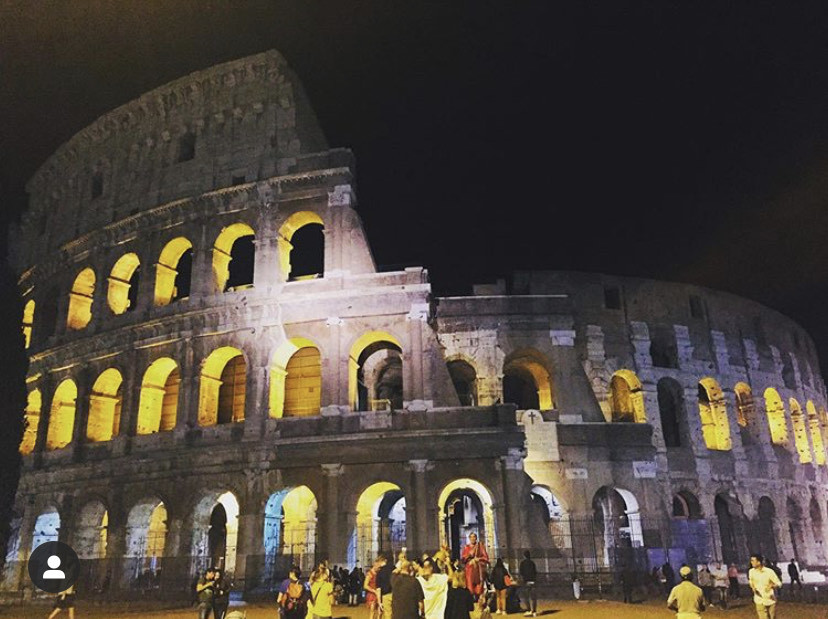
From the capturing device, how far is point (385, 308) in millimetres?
20172

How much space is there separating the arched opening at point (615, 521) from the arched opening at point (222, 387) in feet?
42.5

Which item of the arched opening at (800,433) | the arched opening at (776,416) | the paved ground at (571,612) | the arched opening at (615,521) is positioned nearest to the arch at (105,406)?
the paved ground at (571,612)

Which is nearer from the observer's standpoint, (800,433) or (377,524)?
(377,524)

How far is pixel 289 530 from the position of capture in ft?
70.4

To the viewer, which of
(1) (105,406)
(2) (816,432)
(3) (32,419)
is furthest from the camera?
(2) (816,432)

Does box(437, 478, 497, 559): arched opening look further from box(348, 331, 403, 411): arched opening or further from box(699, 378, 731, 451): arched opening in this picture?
box(699, 378, 731, 451): arched opening

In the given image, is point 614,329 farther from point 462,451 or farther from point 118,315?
point 118,315

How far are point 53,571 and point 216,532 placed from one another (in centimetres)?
2056

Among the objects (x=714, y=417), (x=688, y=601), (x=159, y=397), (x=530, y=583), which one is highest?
(x=159, y=397)

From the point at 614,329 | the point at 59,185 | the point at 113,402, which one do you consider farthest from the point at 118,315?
the point at 614,329

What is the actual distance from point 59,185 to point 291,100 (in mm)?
12333

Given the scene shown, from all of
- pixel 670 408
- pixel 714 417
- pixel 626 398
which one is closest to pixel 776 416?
pixel 714 417

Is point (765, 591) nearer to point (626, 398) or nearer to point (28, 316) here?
point (626, 398)

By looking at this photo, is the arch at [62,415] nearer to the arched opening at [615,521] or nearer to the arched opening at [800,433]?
the arched opening at [615,521]
